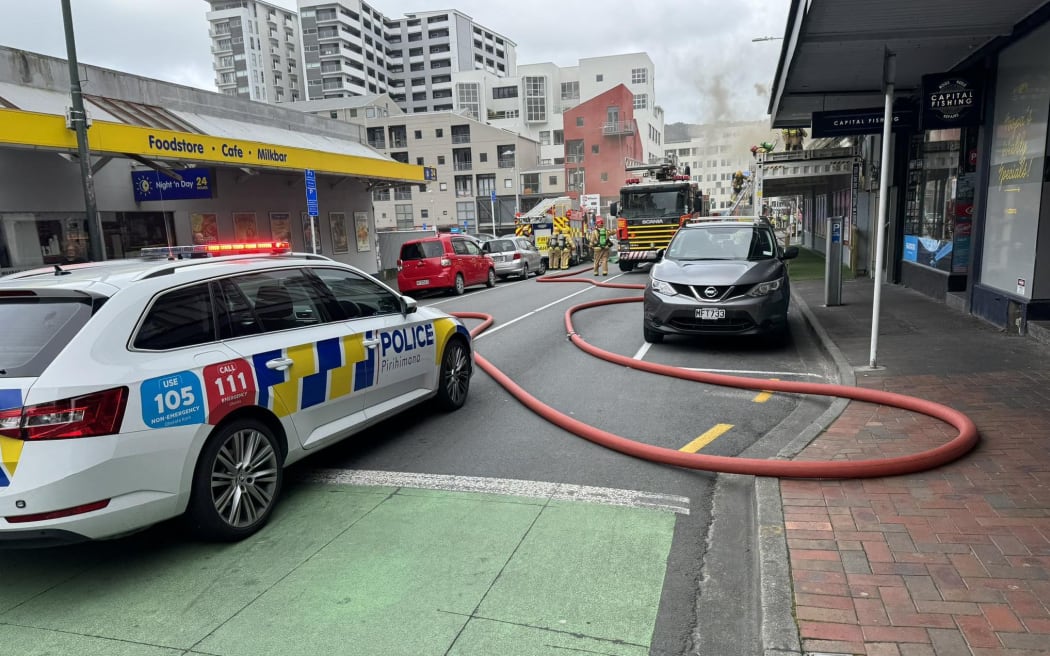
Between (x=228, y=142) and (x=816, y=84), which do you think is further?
(x=228, y=142)

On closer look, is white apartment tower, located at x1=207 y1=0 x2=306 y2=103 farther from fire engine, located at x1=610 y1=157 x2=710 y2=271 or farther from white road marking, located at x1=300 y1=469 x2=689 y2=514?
white road marking, located at x1=300 y1=469 x2=689 y2=514

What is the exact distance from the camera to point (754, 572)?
3525 mm

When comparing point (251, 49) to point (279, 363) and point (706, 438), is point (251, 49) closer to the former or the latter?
point (279, 363)

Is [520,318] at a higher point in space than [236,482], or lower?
lower

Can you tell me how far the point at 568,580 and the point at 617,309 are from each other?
34.9 feet

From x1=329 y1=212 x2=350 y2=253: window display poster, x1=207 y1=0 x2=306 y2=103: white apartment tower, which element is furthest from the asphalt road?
x1=207 y1=0 x2=306 y2=103: white apartment tower

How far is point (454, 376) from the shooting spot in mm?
6676

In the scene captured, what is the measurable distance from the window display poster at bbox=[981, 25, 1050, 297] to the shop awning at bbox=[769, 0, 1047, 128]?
19.6 inches

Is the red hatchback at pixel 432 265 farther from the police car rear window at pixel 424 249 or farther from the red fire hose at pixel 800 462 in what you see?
the red fire hose at pixel 800 462

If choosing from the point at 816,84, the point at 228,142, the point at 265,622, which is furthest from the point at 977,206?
the point at 228,142

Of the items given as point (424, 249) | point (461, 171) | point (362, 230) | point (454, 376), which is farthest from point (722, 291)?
point (461, 171)

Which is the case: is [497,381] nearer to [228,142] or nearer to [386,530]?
[386,530]

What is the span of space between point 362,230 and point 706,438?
21819mm

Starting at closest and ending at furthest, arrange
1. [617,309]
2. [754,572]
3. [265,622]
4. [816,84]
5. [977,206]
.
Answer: [265,622] → [754,572] → [977,206] → [816,84] → [617,309]
